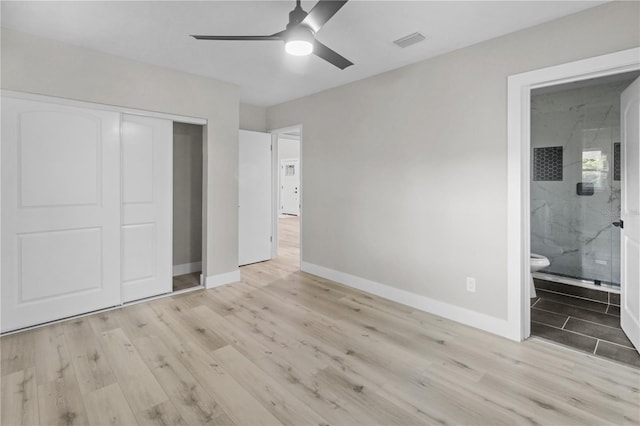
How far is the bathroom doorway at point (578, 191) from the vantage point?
401 centimetres

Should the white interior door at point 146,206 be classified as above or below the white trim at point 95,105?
below

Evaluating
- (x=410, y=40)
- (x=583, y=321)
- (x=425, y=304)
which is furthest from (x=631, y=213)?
(x=410, y=40)

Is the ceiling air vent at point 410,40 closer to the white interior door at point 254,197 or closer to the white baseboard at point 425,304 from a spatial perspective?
the white baseboard at point 425,304

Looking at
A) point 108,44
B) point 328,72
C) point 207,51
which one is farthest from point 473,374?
point 108,44

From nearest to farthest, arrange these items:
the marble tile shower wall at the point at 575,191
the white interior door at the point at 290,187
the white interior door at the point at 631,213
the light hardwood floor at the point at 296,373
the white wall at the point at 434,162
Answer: the light hardwood floor at the point at 296,373 < the white interior door at the point at 631,213 < the white wall at the point at 434,162 < the marble tile shower wall at the point at 575,191 < the white interior door at the point at 290,187

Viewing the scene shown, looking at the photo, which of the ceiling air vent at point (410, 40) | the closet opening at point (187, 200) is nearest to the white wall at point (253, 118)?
the closet opening at point (187, 200)

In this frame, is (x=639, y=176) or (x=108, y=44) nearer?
(x=639, y=176)

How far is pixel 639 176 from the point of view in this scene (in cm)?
237

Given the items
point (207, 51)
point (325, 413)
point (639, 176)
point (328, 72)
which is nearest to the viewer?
point (325, 413)

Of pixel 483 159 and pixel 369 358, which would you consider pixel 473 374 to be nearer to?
pixel 369 358

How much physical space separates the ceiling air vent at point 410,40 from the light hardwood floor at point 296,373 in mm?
2524

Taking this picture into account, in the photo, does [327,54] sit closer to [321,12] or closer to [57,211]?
Result: [321,12]

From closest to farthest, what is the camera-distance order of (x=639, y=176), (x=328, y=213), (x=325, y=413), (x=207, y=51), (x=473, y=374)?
(x=325, y=413) < (x=473, y=374) < (x=639, y=176) < (x=207, y=51) < (x=328, y=213)

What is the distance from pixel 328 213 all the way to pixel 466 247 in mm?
1889
